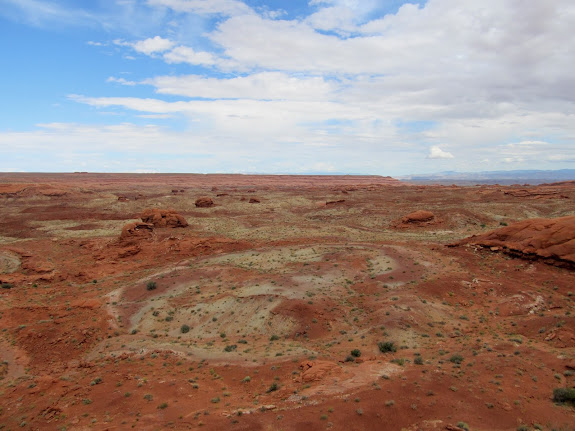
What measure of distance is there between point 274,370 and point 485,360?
8.70 meters

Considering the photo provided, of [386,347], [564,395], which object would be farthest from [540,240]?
[564,395]

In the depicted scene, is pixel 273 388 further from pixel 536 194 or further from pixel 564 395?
pixel 536 194

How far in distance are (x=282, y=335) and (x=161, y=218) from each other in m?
33.3

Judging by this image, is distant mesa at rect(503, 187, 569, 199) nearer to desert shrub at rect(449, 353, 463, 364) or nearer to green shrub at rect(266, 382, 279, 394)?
desert shrub at rect(449, 353, 463, 364)

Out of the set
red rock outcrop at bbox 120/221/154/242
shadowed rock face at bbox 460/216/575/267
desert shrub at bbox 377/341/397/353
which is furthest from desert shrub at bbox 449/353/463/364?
red rock outcrop at bbox 120/221/154/242

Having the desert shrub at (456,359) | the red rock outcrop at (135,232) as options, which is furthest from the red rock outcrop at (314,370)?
the red rock outcrop at (135,232)

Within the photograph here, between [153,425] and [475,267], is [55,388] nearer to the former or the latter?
[153,425]

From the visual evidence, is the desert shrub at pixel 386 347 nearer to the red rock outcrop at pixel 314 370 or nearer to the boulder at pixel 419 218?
the red rock outcrop at pixel 314 370

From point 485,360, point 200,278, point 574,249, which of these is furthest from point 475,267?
point 200,278

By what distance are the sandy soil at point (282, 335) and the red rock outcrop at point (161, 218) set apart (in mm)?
5539

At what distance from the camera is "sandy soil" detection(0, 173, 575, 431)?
12.1 m

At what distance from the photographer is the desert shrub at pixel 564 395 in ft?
37.9

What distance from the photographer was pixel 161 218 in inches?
1882

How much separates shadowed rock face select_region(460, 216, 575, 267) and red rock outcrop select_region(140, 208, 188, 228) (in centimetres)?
3621
